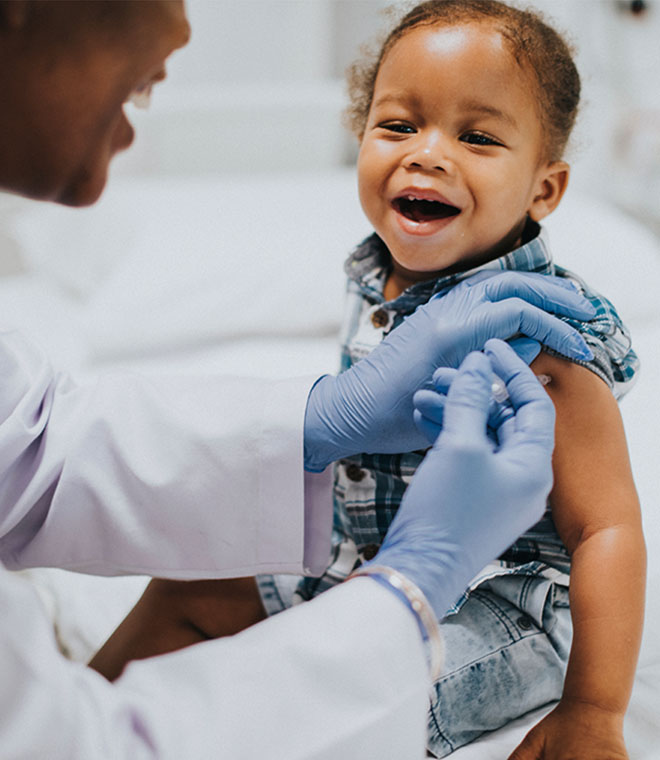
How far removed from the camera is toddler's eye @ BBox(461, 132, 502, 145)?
0.85m

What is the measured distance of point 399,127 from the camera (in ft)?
2.96

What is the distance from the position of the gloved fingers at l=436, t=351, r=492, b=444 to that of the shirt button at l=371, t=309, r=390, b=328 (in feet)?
0.87

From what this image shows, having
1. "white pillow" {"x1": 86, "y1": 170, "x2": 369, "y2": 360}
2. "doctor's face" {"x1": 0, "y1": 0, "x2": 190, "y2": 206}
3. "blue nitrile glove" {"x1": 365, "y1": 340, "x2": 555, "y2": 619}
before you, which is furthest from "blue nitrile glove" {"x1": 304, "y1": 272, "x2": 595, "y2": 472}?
"white pillow" {"x1": 86, "y1": 170, "x2": 369, "y2": 360}

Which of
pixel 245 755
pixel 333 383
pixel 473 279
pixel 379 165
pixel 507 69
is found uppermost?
pixel 507 69

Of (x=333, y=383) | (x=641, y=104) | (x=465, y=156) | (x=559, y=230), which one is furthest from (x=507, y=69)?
(x=641, y=104)

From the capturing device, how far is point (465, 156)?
835 mm

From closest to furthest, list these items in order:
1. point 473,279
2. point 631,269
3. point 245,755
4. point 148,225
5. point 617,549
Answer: point 245,755 → point 617,549 → point 473,279 → point 631,269 → point 148,225

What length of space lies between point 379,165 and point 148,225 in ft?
3.44

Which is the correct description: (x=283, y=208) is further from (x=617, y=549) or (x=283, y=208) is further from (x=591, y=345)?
(x=617, y=549)

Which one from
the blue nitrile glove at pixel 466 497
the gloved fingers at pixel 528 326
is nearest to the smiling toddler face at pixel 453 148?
the gloved fingers at pixel 528 326

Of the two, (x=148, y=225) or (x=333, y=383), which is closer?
(x=333, y=383)

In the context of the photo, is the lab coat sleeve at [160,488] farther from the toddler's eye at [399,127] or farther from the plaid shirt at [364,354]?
the toddler's eye at [399,127]

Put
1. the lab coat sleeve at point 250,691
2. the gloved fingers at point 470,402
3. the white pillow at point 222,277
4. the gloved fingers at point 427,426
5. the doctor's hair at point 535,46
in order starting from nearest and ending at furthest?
the lab coat sleeve at point 250,691, the gloved fingers at point 470,402, the gloved fingers at point 427,426, the doctor's hair at point 535,46, the white pillow at point 222,277

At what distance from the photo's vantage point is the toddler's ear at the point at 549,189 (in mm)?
916
